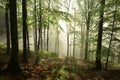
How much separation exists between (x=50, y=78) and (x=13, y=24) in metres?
4.18

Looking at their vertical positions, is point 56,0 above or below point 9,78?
above

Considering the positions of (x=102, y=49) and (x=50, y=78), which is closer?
(x=50, y=78)

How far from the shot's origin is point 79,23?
2978cm

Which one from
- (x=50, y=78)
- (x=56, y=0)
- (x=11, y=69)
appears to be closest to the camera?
(x=11, y=69)

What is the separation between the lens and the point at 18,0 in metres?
16.5

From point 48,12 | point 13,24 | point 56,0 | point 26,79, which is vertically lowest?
point 26,79

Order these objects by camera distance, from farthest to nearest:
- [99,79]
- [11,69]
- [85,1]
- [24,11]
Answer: [85,1]
[24,11]
[99,79]
[11,69]

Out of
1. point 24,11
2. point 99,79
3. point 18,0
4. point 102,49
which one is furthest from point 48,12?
point 99,79

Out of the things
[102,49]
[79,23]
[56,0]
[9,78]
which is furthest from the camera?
[79,23]

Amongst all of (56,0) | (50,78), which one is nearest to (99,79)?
(50,78)

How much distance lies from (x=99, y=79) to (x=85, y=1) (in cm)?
1459

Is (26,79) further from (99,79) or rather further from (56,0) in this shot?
(56,0)

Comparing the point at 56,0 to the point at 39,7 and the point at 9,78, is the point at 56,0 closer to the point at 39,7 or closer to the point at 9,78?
the point at 39,7

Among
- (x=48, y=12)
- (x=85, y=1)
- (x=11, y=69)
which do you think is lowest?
(x=11, y=69)
